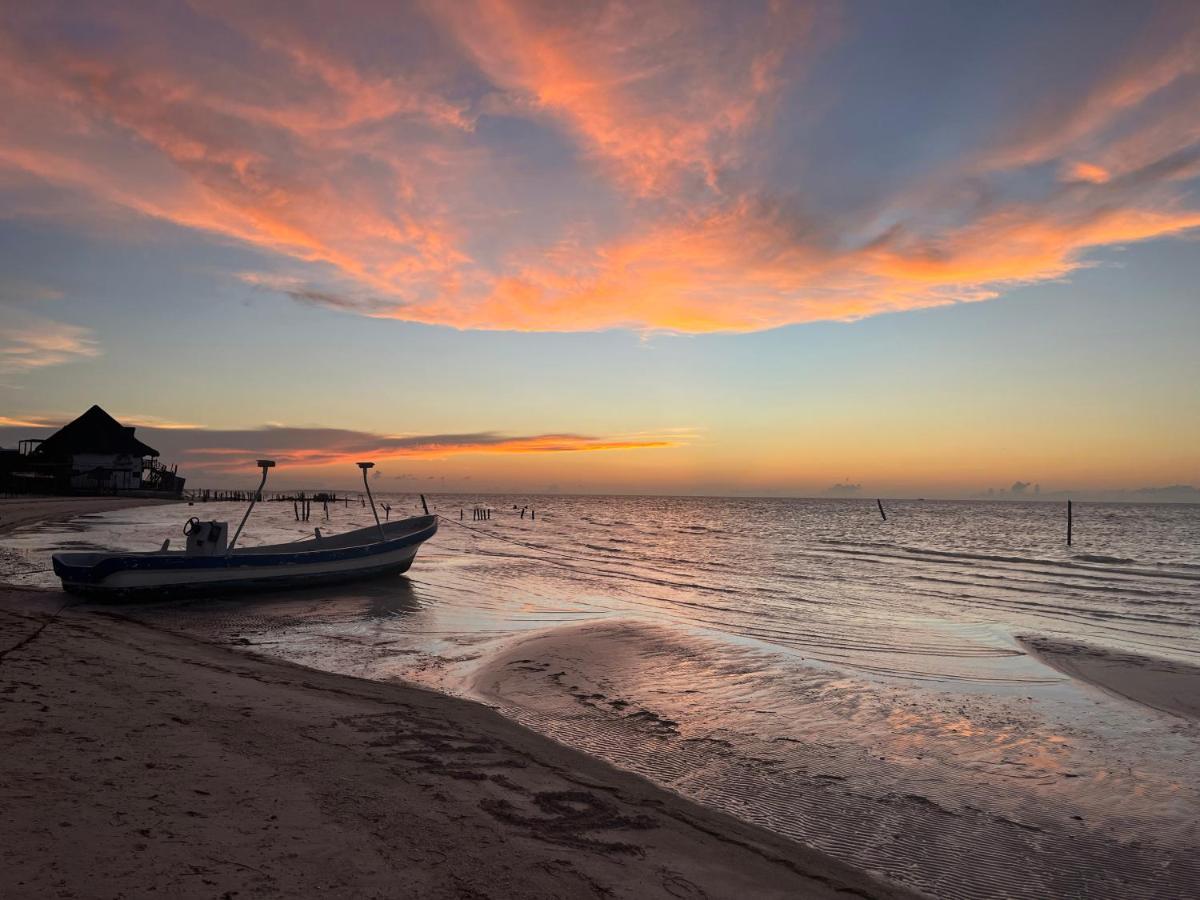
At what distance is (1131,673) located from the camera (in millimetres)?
12320

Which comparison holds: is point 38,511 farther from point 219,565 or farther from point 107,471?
→ point 219,565

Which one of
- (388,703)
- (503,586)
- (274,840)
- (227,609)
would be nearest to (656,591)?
(503,586)

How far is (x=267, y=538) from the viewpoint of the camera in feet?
131

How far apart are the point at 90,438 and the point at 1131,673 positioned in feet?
307

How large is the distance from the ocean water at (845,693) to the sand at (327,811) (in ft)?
3.17

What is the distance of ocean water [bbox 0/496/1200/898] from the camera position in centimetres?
582

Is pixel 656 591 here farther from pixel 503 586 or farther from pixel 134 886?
pixel 134 886

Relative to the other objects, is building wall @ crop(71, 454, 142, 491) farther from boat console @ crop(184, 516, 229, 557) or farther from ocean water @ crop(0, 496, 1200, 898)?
boat console @ crop(184, 516, 229, 557)

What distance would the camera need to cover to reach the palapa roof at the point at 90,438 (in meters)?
76.8

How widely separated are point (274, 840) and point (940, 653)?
13.1 m

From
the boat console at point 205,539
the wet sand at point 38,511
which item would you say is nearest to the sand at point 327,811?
the boat console at point 205,539

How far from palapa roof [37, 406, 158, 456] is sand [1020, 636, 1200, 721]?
91.3m

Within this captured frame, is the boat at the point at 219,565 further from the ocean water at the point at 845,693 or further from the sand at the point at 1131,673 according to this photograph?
the sand at the point at 1131,673

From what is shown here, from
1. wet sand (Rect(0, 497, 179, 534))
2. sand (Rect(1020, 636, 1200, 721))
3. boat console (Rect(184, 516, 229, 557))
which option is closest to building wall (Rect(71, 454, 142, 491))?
wet sand (Rect(0, 497, 179, 534))
